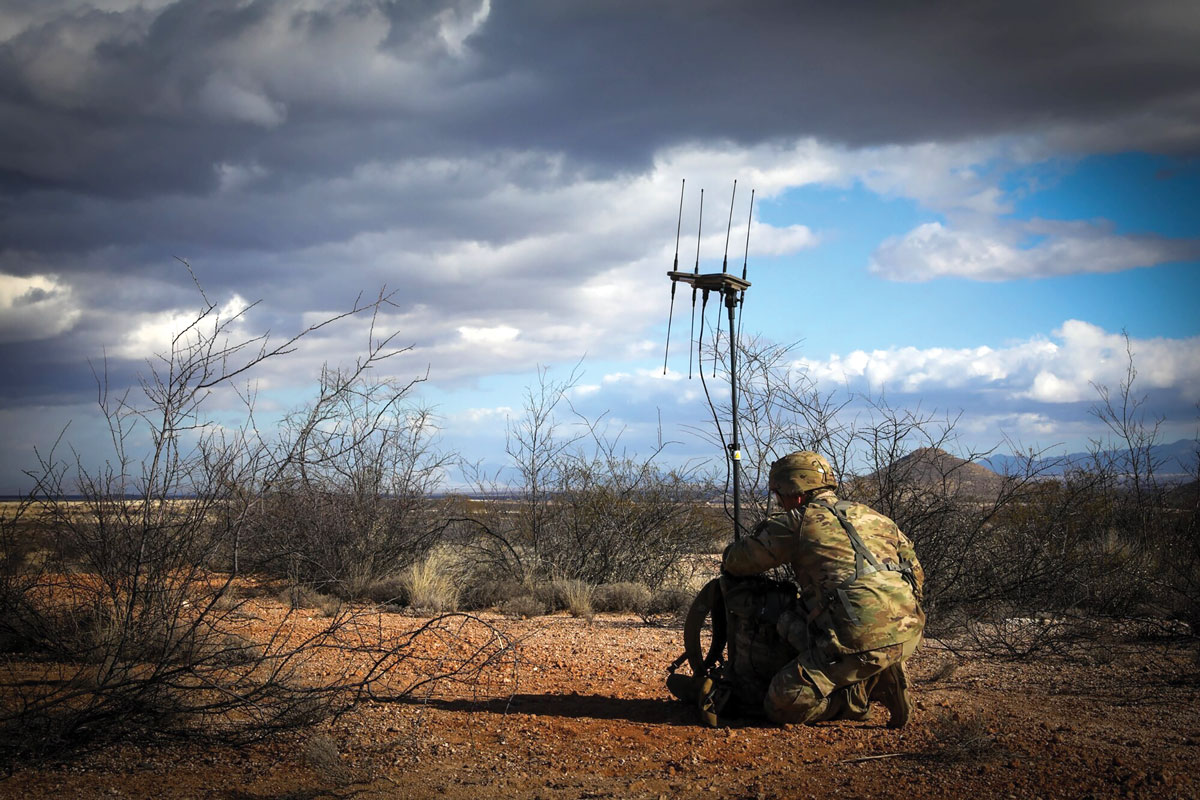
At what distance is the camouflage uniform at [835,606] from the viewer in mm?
5355

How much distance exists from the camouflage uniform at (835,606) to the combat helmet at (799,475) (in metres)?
0.13

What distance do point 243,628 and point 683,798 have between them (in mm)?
6019

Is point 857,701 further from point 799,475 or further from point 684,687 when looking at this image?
point 799,475

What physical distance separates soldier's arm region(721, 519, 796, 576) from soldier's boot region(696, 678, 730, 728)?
2.55 feet

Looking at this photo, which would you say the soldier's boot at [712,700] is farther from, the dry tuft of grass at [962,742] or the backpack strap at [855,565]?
the dry tuft of grass at [962,742]

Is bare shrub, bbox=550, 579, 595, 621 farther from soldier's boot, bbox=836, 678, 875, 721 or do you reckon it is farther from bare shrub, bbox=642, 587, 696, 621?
soldier's boot, bbox=836, 678, 875, 721

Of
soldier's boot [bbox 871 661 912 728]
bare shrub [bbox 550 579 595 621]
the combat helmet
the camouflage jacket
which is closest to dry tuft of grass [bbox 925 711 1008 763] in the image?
soldier's boot [bbox 871 661 912 728]

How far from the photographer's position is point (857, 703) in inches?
221

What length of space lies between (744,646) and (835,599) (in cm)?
82

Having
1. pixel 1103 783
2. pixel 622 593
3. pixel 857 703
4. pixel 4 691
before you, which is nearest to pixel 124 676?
pixel 4 691

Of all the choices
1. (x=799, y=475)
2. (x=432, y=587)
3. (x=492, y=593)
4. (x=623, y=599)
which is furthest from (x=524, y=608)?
(x=799, y=475)

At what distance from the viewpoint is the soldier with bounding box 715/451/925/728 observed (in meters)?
5.36

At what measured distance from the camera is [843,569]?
544 centimetres

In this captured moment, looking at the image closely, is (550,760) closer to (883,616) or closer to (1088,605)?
(883,616)
